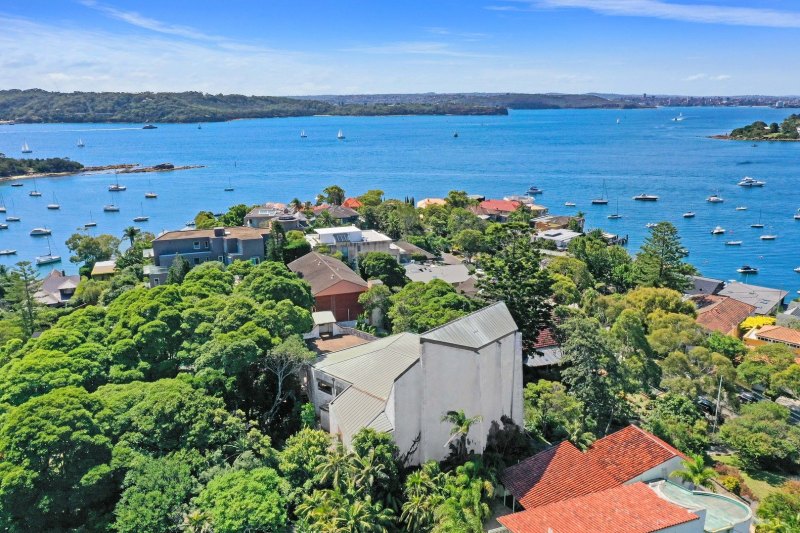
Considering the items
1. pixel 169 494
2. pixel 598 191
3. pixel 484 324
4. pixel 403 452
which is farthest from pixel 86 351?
pixel 598 191

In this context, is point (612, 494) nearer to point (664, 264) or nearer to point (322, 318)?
point (322, 318)

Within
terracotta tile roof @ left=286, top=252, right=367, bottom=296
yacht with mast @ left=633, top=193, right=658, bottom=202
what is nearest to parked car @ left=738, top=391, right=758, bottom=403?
terracotta tile roof @ left=286, top=252, right=367, bottom=296

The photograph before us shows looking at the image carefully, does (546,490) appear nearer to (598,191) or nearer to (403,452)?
(403,452)

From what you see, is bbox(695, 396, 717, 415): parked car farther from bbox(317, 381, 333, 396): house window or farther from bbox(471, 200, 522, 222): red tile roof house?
bbox(471, 200, 522, 222): red tile roof house

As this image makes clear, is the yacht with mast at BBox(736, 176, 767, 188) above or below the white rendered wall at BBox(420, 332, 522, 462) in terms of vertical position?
below

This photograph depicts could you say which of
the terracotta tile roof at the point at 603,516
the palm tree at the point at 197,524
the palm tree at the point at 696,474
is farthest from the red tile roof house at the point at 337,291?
the terracotta tile roof at the point at 603,516

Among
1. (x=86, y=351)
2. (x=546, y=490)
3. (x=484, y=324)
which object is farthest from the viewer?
(x=86, y=351)
